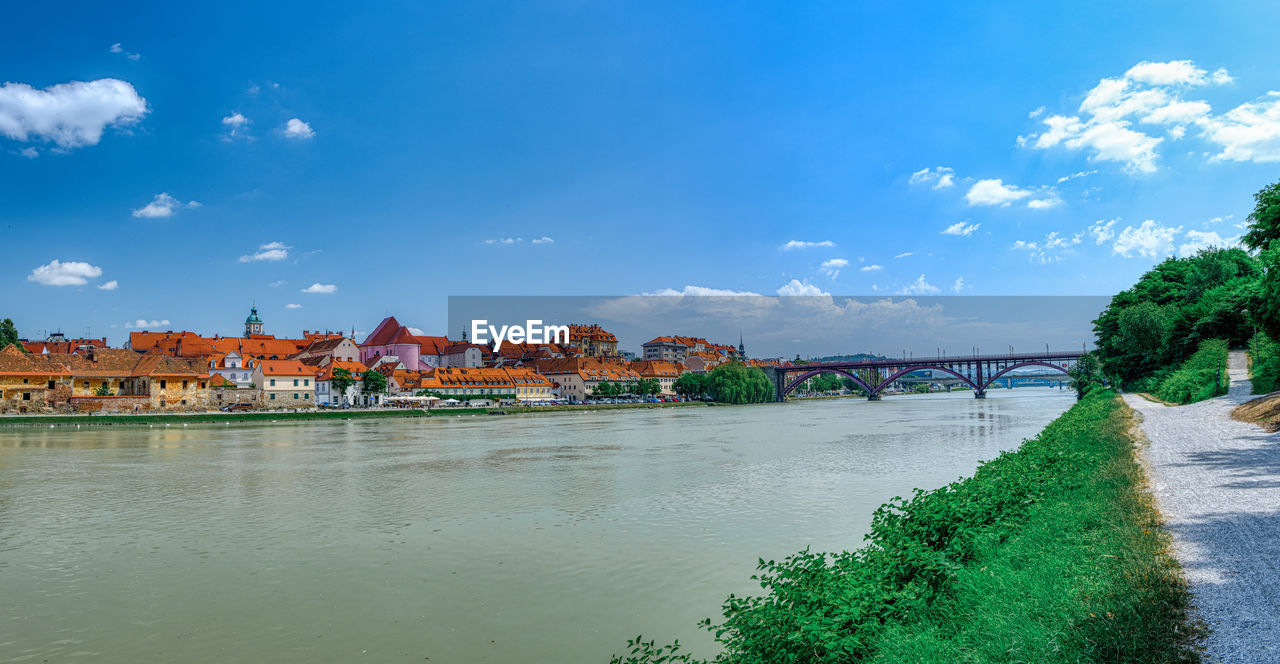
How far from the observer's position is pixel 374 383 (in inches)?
2645

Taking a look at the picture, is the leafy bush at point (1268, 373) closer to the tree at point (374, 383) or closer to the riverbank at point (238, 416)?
the riverbank at point (238, 416)

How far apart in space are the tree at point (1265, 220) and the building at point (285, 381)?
2561 inches

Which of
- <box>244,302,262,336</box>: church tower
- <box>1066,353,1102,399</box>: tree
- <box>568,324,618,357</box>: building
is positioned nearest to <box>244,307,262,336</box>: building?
<box>244,302,262,336</box>: church tower

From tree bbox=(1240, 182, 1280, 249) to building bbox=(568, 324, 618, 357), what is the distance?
105044 millimetres

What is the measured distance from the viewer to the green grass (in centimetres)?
374

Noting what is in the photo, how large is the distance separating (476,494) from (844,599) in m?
11.5

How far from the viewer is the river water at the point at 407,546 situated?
6562mm

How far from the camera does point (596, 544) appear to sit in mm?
9930

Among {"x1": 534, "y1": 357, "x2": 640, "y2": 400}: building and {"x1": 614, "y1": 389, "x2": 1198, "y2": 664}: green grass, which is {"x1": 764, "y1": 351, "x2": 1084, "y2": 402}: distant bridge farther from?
{"x1": 614, "y1": 389, "x2": 1198, "y2": 664}: green grass

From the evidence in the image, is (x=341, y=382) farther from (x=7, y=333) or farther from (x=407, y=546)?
(x=407, y=546)

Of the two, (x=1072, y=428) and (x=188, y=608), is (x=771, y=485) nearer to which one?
(x=1072, y=428)

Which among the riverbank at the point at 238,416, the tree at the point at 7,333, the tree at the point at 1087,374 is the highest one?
the tree at the point at 7,333

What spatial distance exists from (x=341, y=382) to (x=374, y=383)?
2.97 m

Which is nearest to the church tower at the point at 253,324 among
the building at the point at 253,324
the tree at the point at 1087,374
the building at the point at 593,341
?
the building at the point at 253,324
